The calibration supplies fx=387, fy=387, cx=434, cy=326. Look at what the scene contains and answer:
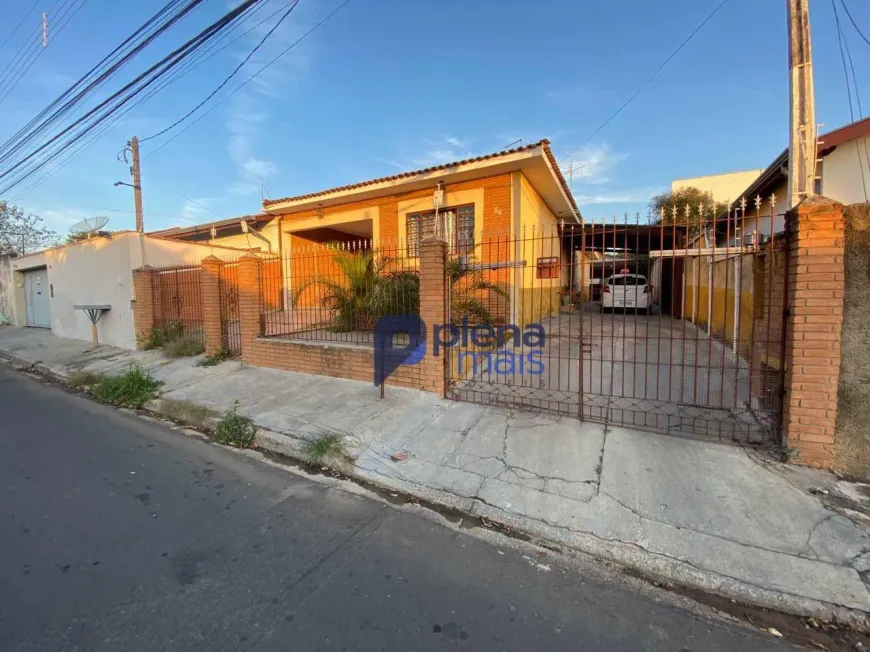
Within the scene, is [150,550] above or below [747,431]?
below

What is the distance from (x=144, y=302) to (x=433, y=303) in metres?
8.57

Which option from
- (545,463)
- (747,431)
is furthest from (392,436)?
(747,431)

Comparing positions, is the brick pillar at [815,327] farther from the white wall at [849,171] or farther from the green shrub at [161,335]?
the green shrub at [161,335]

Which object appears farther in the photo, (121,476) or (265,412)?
(265,412)

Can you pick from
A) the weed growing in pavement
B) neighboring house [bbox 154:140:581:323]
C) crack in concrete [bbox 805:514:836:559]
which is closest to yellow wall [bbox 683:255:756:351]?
crack in concrete [bbox 805:514:836:559]

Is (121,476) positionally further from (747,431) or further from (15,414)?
(747,431)

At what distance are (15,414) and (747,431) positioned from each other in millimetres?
9309

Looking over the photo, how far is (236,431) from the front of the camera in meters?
4.68

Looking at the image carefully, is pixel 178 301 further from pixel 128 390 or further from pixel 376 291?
pixel 376 291

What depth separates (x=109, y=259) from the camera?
1061 cm

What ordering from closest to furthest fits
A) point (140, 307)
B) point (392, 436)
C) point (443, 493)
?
point (443, 493) → point (392, 436) → point (140, 307)

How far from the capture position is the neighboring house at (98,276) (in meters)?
10.2

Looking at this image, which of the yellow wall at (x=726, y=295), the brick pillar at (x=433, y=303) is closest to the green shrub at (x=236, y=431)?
the brick pillar at (x=433, y=303)

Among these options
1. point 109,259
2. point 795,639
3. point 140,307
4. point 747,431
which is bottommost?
point 795,639
